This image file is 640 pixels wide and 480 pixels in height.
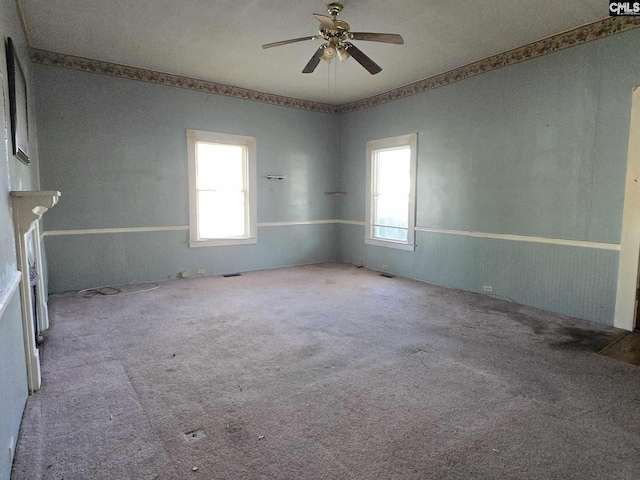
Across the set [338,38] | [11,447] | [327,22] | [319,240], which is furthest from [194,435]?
[319,240]

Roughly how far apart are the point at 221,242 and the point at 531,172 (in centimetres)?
441

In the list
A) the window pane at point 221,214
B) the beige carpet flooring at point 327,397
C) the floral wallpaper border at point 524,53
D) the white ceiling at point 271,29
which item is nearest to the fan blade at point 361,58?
the white ceiling at point 271,29

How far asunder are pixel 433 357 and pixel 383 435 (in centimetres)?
115

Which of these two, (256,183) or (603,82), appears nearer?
(603,82)

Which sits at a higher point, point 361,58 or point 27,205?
point 361,58

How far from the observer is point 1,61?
7.72ft

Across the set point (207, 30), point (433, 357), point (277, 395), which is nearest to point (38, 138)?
point (207, 30)

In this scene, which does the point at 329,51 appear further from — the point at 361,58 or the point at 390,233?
the point at 390,233

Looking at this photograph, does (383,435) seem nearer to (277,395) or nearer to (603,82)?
(277,395)

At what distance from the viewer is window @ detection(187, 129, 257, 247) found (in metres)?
5.84

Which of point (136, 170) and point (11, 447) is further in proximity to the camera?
point (136, 170)

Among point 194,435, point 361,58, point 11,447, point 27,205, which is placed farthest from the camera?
point 361,58

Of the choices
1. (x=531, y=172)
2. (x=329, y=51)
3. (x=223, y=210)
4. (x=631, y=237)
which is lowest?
(x=631, y=237)

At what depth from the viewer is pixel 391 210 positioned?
6.38 m
